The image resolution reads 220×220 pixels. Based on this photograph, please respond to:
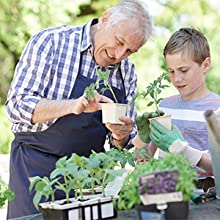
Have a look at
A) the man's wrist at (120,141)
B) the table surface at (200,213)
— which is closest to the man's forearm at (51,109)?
the man's wrist at (120,141)

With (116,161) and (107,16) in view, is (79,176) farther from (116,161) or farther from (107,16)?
(107,16)

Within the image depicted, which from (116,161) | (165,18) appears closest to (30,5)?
(165,18)

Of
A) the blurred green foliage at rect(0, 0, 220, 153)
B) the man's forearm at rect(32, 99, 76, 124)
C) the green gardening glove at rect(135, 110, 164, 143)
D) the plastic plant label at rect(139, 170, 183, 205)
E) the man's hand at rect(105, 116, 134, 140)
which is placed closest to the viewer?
the plastic plant label at rect(139, 170, 183, 205)

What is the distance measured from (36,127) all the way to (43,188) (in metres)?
0.82

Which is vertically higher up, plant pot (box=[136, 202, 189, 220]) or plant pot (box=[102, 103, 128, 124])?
plant pot (box=[102, 103, 128, 124])

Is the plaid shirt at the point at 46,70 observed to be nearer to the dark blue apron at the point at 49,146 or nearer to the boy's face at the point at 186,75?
the dark blue apron at the point at 49,146

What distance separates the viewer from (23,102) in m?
2.11

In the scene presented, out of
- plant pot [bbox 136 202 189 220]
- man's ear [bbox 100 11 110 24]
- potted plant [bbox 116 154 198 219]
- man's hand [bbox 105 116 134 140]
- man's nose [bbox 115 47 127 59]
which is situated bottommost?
plant pot [bbox 136 202 189 220]

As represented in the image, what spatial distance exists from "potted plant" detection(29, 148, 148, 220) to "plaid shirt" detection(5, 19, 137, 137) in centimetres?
60

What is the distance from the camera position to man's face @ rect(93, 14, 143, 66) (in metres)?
2.21

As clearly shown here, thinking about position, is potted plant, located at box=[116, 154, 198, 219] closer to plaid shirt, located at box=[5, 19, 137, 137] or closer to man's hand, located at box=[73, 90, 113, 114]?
man's hand, located at box=[73, 90, 113, 114]

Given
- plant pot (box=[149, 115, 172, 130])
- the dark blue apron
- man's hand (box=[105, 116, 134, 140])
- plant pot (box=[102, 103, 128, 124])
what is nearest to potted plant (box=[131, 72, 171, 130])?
plant pot (box=[149, 115, 172, 130])

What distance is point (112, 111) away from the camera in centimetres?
195

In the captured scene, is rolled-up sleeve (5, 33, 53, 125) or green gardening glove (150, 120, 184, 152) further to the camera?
rolled-up sleeve (5, 33, 53, 125)
